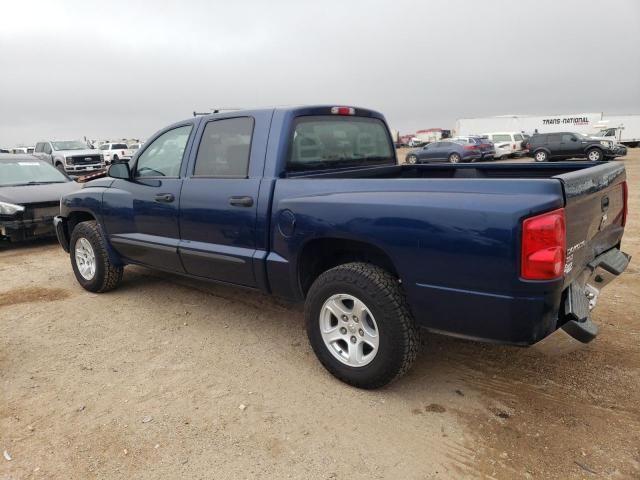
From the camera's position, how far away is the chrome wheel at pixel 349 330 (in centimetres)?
308

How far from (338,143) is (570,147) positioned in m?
25.7

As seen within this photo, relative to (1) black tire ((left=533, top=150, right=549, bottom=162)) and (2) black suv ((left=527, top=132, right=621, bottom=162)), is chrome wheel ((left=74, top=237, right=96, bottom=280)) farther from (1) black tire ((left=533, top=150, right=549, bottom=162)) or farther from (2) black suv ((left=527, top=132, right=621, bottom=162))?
(1) black tire ((left=533, top=150, right=549, bottom=162))

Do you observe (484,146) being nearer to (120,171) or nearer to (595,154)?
(595,154)

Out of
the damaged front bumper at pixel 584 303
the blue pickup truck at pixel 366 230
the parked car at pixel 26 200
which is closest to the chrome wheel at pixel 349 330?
the blue pickup truck at pixel 366 230

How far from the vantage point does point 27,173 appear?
8.91 metres

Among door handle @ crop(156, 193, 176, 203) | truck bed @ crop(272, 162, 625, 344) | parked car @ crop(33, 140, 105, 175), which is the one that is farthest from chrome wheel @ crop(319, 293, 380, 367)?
parked car @ crop(33, 140, 105, 175)

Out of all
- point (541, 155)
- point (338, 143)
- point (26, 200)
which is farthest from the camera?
point (541, 155)

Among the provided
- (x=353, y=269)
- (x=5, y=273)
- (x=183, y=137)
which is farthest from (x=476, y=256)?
(x=5, y=273)

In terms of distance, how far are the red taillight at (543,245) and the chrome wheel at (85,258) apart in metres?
4.39

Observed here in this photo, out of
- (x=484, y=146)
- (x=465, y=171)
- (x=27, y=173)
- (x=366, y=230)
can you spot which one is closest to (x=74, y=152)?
(x=27, y=173)

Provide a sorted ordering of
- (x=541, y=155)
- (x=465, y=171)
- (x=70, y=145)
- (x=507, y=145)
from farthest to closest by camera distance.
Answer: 1. (x=507, y=145)
2. (x=541, y=155)
3. (x=70, y=145)
4. (x=465, y=171)

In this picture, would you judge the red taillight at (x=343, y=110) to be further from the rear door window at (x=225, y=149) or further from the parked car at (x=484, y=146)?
the parked car at (x=484, y=146)

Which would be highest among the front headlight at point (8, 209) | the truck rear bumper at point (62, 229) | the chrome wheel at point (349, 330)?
the front headlight at point (8, 209)

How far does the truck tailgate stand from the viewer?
8.49 feet
